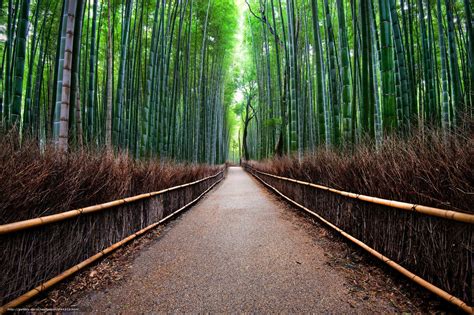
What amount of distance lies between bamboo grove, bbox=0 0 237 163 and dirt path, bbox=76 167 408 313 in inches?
56.9

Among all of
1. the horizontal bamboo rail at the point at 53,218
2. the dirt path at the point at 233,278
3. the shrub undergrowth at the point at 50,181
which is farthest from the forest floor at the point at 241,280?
the shrub undergrowth at the point at 50,181

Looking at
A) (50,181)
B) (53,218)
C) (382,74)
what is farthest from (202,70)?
(53,218)

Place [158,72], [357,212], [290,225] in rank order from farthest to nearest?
1. [158,72]
2. [290,225]
3. [357,212]

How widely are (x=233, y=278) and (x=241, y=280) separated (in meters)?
0.07

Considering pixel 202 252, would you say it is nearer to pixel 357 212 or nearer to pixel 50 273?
pixel 50 273

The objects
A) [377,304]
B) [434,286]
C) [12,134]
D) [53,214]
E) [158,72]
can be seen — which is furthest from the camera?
[158,72]

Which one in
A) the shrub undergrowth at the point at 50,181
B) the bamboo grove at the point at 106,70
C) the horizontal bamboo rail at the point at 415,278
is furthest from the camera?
the bamboo grove at the point at 106,70

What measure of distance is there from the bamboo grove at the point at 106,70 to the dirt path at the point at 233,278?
4.74 feet

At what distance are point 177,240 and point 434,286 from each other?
2.29 meters

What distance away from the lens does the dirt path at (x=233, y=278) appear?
1.40m

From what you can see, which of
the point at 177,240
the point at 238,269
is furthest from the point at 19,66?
the point at 238,269

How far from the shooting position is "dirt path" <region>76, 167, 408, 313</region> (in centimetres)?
140

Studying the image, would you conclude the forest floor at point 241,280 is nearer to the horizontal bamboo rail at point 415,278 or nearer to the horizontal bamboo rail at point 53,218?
the horizontal bamboo rail at point 415,278

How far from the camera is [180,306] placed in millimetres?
1397
